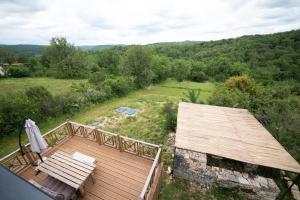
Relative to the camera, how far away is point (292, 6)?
11.7 metres

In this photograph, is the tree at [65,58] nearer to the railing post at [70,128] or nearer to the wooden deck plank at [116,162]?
the railing post at [70,128]

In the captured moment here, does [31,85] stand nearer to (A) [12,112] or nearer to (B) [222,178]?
(A) [12,112]

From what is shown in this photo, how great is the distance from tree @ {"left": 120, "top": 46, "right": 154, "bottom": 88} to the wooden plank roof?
17230 mm

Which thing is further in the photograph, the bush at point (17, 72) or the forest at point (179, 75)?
the bush at point (17, 72)

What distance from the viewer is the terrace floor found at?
4328 millimetres

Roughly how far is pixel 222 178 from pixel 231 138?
5.36ft

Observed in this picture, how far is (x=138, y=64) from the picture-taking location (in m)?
23.3

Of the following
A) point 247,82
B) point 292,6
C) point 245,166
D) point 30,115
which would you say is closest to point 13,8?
point 30,115

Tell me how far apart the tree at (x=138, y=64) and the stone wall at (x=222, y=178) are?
18863mm

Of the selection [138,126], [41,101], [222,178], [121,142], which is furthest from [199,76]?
[121,142]

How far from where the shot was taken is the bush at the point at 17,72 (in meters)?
29.3

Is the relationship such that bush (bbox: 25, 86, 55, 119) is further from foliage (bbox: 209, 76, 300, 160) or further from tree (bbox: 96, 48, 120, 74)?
tree (bbox: 96, 48, 120, 74)

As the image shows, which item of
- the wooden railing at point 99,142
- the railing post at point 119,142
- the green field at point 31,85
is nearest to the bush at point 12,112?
the wooden railing at point 99,142

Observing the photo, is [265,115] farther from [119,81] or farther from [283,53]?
[283,53]
